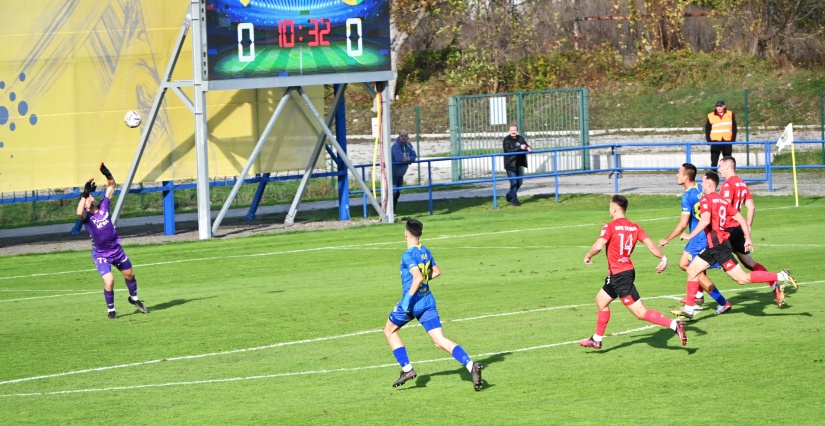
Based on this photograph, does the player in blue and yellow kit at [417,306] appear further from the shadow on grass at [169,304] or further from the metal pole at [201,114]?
the metal pole at [201,114]

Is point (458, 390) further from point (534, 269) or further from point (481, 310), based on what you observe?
point (534, 269)

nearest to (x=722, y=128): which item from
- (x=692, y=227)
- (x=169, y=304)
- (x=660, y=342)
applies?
(x=692, y=227)

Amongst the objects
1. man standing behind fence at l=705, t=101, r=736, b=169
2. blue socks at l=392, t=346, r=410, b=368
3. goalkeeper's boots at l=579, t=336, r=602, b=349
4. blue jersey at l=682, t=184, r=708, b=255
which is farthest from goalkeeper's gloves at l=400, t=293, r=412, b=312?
man standing behind fence at l=705, t=101, r=736, b=169

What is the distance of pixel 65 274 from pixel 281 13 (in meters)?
7.85

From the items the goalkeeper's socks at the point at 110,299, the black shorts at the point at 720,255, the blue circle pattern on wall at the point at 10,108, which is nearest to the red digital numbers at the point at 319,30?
the blue circle pattern on wall at the point at 10,108

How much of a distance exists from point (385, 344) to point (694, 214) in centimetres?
423

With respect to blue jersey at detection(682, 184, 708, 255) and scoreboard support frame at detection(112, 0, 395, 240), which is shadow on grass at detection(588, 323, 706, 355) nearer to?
blue jersey at detection(682, 184, 708, 255)

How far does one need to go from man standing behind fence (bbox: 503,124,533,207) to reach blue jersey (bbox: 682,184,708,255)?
15321 mm

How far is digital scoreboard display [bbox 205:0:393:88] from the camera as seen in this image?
26.1 metres

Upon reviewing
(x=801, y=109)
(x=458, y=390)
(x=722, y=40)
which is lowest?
(x=458, y=390)

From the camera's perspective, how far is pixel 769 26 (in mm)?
53344

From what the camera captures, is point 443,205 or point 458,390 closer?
point 458,390

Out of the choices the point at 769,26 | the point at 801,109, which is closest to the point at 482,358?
the point at 801,109

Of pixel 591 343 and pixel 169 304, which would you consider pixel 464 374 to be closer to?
pixel 591 343
